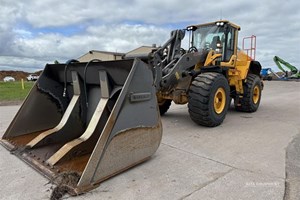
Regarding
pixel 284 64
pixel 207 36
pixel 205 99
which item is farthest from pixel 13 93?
pixel 284 64

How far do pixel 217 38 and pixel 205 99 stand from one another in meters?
2.12

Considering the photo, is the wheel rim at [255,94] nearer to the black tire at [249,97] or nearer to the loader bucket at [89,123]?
the black tire at [249,97]

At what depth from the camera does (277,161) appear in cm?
339

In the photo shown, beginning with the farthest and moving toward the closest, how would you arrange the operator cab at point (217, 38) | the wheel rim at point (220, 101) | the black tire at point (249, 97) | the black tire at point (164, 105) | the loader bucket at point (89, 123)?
the black tire at point (249, 97)
the black tire at point (164, 105)
the operator cab at point (217, 38)
the wheel rim at point (220, 101)
the loader bucket at point (89, 123)

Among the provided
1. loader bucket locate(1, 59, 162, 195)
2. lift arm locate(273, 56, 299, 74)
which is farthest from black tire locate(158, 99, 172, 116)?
lift arm locate(273, 56, 299, 74)

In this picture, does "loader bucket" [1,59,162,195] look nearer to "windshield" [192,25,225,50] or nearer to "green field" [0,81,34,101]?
"windshield" [192,25,225,50]

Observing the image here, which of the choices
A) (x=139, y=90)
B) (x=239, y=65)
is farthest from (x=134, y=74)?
(x=239, y=65)

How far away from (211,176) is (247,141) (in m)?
1.75

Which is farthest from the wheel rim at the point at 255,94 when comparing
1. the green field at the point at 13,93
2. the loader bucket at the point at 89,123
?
the green field at the point at 13,93

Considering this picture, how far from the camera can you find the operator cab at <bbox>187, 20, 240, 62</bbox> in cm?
611

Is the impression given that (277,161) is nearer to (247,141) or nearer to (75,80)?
(247,141)

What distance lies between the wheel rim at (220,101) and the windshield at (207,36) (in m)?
1.37

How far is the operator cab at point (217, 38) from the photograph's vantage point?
6.11 m

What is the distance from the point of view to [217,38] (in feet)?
20.3
